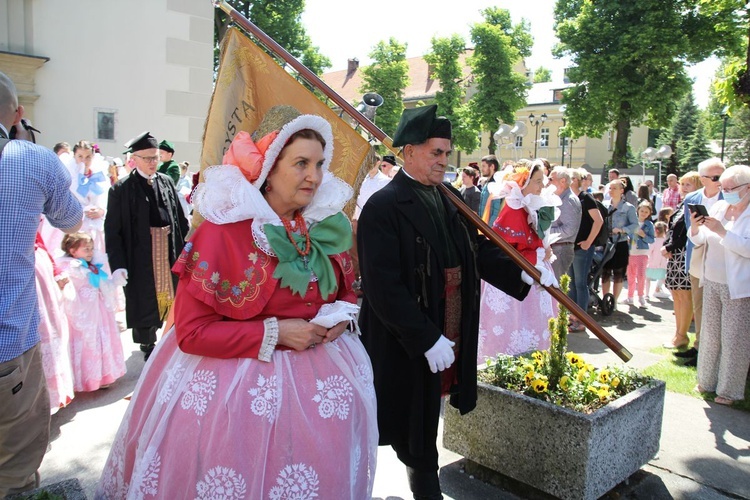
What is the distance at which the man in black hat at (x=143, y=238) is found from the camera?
4.98m

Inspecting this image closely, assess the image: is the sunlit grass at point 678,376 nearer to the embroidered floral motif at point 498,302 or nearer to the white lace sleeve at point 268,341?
the embroidered floral motif at point 498,302

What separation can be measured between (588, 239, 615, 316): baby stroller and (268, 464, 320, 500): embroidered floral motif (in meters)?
7.67

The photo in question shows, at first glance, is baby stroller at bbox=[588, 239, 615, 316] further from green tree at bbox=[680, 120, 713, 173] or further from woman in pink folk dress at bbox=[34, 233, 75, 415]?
green tree at bbox=[680, 120, 713, 173]

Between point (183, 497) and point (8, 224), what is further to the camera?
point (8, 224)

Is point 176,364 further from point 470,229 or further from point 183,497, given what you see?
point 470,229

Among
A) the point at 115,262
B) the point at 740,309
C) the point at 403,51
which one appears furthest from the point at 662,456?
the point at 403,51

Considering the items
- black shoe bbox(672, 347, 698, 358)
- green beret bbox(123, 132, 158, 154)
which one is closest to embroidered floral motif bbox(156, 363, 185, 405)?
green beret bbox(123, 132, 158, 154)

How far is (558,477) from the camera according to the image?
10.4 feet

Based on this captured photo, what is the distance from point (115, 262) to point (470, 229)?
3170 millimetres

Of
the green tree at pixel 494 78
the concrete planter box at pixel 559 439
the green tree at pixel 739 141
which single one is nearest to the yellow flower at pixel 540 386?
the concrete planter box at pixel 559 439

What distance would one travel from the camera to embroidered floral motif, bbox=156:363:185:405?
1.99 metres

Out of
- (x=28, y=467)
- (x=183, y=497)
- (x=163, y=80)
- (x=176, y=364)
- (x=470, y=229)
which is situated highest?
(x=163, y=80)

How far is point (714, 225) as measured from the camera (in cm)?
476

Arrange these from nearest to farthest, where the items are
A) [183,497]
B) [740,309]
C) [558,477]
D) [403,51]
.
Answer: [183,497] < [558,477] < [740,309] < [403,51]
